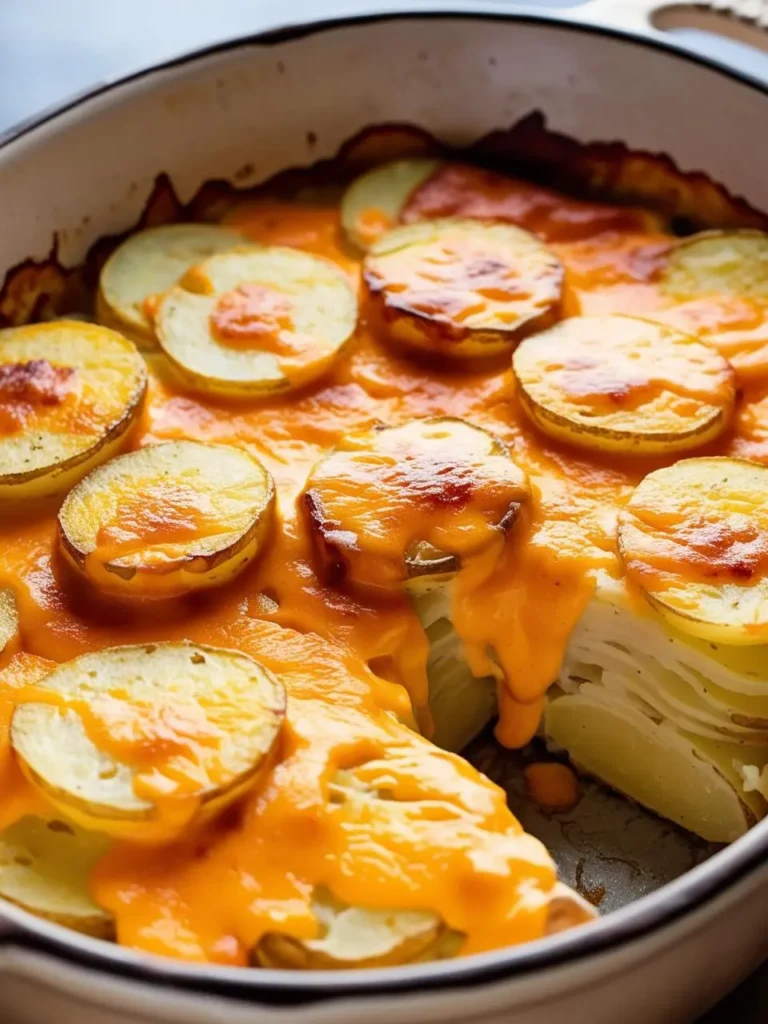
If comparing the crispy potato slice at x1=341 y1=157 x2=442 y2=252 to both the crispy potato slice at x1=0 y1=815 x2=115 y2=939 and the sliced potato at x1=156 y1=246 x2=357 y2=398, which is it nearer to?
the sliced potato at x1=156 y1=246 x2=357 y2=398

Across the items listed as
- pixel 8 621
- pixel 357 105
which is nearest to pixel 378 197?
pixel 357 105

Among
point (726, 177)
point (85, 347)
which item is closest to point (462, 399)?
point (85, 347)

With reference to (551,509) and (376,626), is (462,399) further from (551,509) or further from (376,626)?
(376,626)

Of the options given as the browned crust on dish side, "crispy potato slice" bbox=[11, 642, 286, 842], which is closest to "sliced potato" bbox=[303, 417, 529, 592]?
"crispy potato slice" bbox=[11, 642, 286, 842]

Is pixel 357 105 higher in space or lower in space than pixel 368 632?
higher

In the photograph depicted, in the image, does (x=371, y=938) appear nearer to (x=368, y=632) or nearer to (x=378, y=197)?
(x=368, y=632)

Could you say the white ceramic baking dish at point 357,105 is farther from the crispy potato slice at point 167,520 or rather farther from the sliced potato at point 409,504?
the sliced potato at point 409,504

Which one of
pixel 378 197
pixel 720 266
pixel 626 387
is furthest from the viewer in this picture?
pixel 378 197
